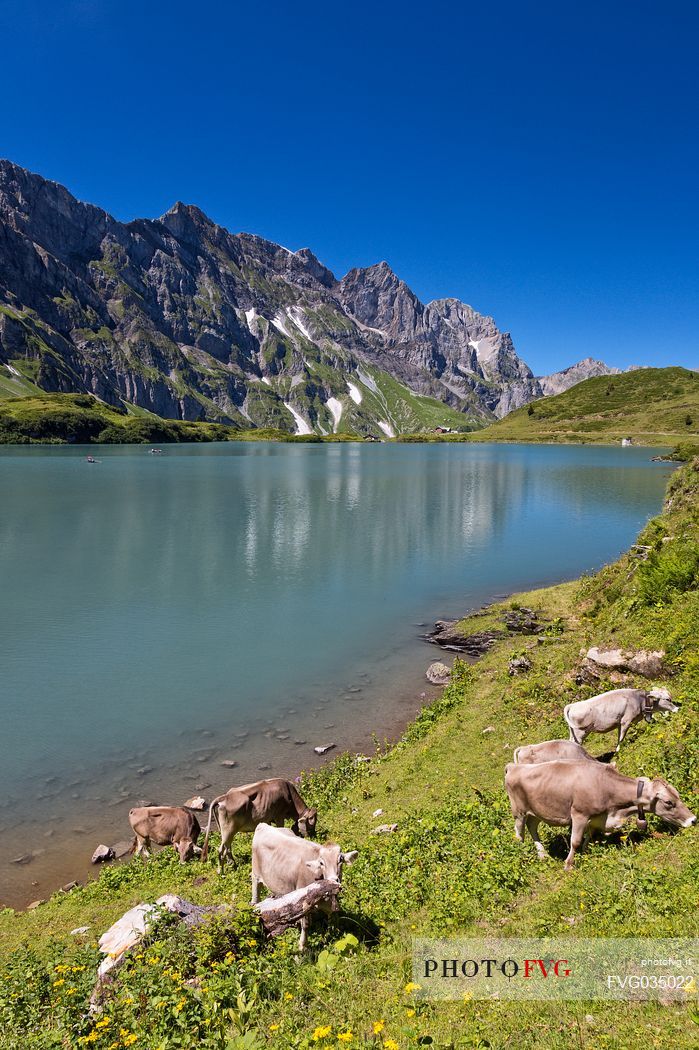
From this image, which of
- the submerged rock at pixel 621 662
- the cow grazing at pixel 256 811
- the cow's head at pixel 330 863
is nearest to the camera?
the cow's head at pixel 330 863

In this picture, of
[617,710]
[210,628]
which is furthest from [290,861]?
[210,628]

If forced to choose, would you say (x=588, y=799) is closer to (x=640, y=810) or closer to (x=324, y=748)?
(x=640, y=810)

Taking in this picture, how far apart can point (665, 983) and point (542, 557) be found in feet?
181

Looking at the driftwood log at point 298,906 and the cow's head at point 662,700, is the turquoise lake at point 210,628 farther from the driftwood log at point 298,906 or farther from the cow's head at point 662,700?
the cow's head at point 662,700

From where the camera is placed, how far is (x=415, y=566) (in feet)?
182

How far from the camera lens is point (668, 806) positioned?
1059cm

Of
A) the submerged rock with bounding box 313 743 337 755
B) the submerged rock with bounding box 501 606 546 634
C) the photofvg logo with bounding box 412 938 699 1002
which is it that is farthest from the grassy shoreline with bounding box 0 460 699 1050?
the submerged rock with bounding box 501 606 546 634

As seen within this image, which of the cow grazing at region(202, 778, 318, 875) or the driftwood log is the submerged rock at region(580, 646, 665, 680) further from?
the driftwood log

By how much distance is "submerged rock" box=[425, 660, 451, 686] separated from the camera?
96.7 ft

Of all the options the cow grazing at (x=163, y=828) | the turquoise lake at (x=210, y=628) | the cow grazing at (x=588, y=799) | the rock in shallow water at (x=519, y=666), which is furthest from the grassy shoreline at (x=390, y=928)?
the rock in shallow water at (x=519, y=666)

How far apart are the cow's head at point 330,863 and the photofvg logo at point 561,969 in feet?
5.86

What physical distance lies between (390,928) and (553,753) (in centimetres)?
539

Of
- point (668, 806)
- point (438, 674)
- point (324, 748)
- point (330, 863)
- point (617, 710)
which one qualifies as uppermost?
point (668, 806)

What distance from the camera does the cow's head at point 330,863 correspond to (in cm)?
1002
